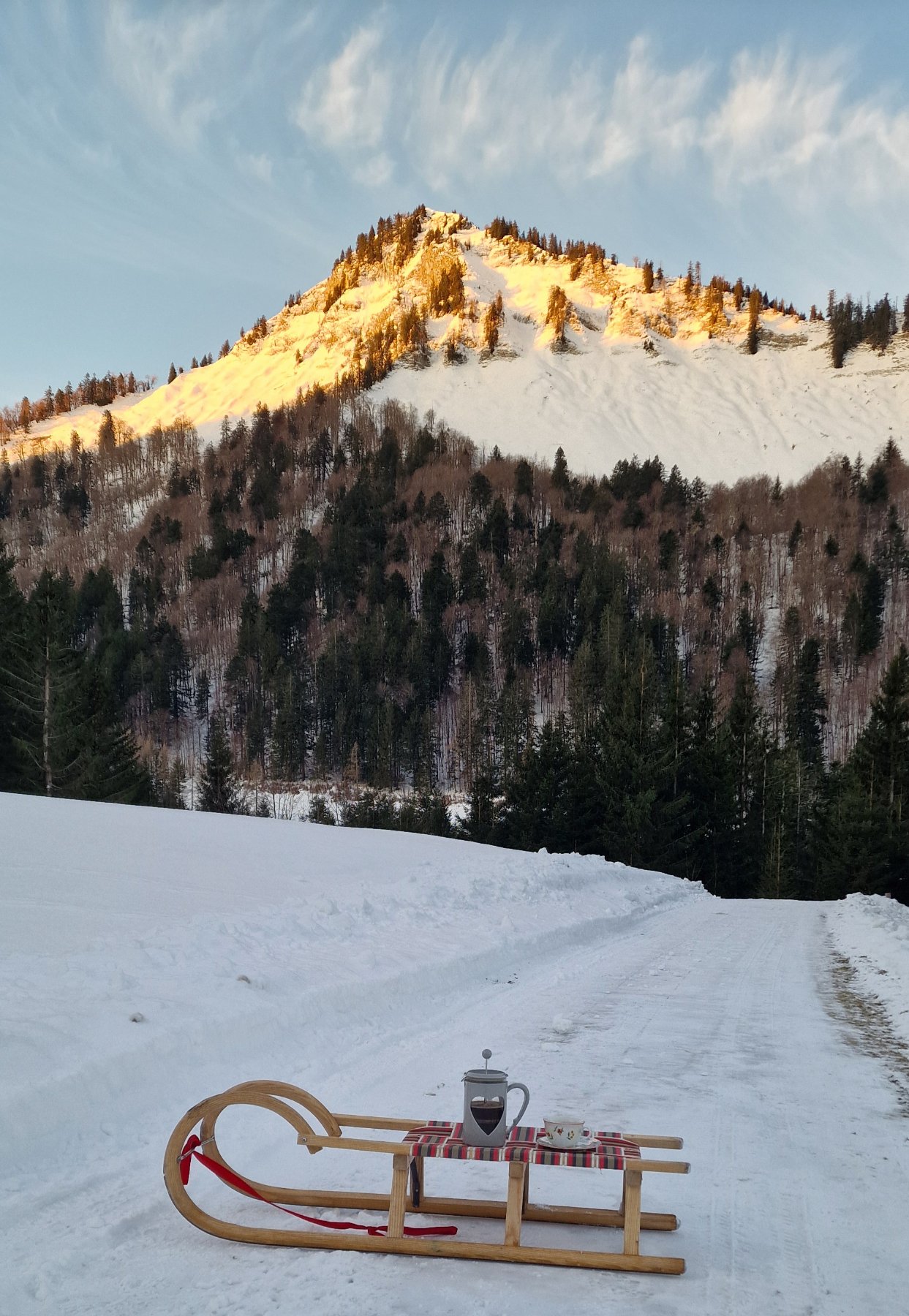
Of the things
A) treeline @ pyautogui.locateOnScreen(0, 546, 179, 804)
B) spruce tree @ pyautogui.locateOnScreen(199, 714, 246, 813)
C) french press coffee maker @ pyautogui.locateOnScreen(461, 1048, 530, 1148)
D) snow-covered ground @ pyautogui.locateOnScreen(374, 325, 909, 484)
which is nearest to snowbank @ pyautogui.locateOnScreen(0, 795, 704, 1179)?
french press coffee maker @ pyautogui.locateOnScreen(461, 1048, 530, 1148)

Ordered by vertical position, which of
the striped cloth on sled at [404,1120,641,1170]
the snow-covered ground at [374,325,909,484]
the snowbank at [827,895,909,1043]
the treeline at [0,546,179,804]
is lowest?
the snowbank at [827,895,909,1043]

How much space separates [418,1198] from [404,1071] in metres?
2.34

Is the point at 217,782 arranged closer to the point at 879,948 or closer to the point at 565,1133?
the point at 879,948

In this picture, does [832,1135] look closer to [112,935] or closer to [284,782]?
[112,935]

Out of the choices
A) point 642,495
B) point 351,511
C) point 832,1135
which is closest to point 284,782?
point 351,511

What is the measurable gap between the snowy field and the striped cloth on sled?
433 millimetres

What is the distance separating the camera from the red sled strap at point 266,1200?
4.30 m

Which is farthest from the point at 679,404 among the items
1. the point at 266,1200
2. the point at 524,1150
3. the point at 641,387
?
the point at 266,1200

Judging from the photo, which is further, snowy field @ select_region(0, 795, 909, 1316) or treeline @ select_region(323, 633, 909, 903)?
treeline @ select_region(323, 633, 909, 903)

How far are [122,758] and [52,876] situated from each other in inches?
1222

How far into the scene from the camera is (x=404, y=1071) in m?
6.85

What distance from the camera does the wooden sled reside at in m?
4.03

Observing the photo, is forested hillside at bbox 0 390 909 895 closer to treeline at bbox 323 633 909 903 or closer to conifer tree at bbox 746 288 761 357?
treeline at bbox 323 633 909 903

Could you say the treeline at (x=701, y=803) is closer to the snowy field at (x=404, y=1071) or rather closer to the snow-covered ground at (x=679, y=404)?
the snowy field at (x=404, y=1071)
